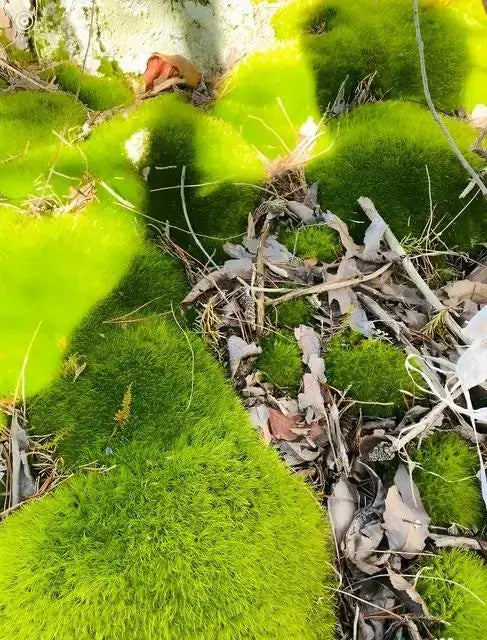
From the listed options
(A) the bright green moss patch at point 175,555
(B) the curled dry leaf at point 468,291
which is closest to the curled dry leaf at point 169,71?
(B) the curled dry leaf at point 468,291

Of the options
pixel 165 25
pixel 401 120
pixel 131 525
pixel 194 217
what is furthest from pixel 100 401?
pixel 165 25

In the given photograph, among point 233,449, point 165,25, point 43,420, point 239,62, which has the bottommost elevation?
point 233,449

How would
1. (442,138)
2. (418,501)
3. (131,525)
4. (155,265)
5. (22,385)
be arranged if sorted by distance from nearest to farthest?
(131,525) → (418,501) → (22,385) → (155,265) → (442,138)

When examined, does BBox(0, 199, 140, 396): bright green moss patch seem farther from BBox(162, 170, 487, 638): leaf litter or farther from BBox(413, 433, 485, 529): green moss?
BBox(413, 433, 485, 529): green moss

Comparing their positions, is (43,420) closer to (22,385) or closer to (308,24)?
(22,385)

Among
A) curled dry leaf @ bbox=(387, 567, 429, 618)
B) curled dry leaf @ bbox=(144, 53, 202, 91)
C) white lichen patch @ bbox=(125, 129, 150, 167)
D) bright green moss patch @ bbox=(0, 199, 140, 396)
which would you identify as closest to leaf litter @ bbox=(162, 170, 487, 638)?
curled dry leaf @ bbox=(387, 567, 429, 618)

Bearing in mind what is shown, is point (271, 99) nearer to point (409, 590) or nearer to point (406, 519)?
point (406, 519)

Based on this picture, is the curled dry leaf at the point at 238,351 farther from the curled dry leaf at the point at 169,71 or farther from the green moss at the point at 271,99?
the curled dry leaf at the point at 169,71
